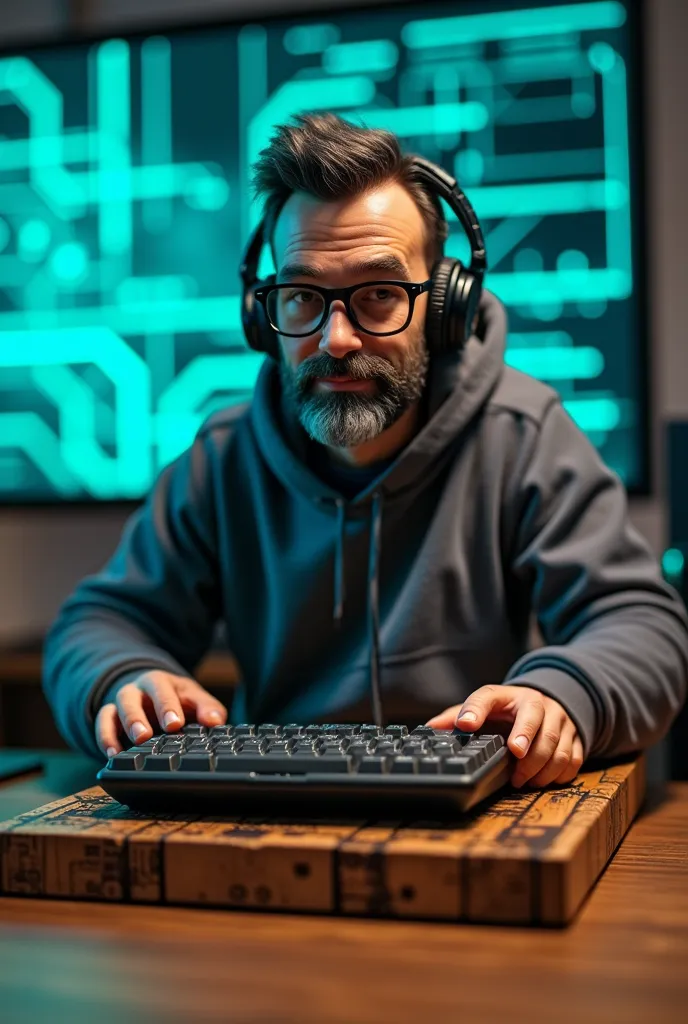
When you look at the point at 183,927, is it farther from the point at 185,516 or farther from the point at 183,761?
the point at 185,516

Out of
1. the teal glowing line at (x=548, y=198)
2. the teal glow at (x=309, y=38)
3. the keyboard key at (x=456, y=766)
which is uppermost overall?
the teal glow at (x=309, y=38)

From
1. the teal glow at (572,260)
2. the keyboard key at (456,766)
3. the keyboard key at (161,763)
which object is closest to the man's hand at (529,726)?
the keyboard key at (456,766)

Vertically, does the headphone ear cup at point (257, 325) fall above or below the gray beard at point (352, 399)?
above

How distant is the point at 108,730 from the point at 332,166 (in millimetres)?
645

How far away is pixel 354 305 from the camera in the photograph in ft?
3.96

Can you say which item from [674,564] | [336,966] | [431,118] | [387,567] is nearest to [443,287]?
[387,567]

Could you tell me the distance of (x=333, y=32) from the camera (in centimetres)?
225

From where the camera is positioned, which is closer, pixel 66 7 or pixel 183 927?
pixel 183 927

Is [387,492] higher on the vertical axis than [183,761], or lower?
higher

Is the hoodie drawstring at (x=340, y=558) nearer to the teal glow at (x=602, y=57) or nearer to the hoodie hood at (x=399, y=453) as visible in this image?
the hoodie hood at (x=399, y=453)

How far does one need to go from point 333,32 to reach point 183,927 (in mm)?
1996

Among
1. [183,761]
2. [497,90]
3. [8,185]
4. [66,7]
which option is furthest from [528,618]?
[66,7]

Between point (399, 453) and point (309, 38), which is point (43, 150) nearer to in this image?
point (309, 38)

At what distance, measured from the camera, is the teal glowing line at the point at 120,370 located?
93.4 inches
